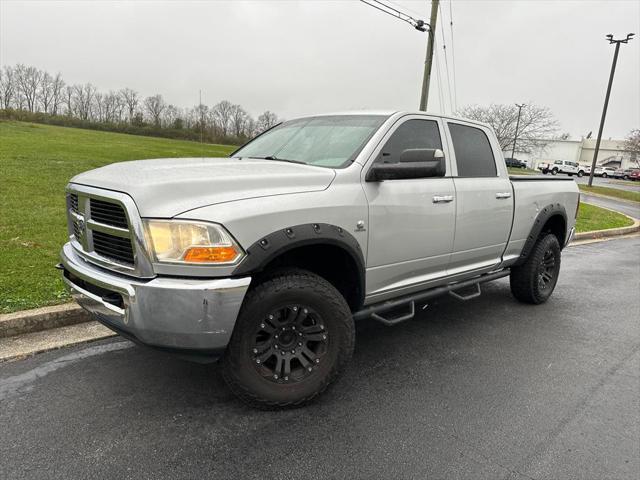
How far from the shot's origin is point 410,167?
123 inches

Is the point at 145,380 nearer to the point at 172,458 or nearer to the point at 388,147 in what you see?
the point at 172,458

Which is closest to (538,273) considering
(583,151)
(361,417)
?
(361,417)

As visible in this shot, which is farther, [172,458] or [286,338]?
[286,338]

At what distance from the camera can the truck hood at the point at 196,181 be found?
98.2 inches

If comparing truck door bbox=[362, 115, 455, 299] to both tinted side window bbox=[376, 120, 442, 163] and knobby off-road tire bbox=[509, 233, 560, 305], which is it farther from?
knobby off-road tire bbox=[509, 233, 560, 305]

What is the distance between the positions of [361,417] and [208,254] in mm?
1411

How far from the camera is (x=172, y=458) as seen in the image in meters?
2.45

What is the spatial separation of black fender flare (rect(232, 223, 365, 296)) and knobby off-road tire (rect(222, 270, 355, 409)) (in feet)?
0.65

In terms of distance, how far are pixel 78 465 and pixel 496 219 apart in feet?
12.3

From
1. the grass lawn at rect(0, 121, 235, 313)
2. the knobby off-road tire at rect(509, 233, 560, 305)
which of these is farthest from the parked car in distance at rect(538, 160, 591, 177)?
the knobby off-road tire at rect(509, 233, 560, 305)

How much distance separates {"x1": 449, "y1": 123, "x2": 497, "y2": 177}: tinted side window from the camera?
4.20m

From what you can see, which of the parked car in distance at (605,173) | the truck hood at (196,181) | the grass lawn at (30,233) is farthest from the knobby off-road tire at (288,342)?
the parked car in distance at (605,173)

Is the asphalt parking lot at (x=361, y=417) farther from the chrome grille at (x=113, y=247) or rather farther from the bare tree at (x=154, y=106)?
the bare tree at (x=154, y=106)

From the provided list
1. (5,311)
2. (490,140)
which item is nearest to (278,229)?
(5,311)
